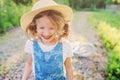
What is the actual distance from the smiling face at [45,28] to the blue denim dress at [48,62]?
0.12 meters

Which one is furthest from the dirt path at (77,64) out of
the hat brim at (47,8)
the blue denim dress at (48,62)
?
the hat brim at (47,8)

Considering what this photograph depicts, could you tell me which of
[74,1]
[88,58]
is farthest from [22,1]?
[88,58]

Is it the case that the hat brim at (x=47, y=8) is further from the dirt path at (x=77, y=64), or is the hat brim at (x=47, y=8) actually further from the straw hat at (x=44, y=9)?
the dirt path at (x=77, y=64)

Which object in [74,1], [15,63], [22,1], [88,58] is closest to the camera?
[15,63]

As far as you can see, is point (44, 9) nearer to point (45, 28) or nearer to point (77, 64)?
point (45, 28)

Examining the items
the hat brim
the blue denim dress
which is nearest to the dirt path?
the blue denim dress

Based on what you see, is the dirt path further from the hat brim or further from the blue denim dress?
the hat brim

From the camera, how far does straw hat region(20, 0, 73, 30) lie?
2866 millimetres

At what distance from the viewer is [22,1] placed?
17750mm

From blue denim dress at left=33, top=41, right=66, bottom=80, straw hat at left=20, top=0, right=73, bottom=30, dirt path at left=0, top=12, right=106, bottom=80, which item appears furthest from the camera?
dirt path at left=0, top=12, right=106, bottom=80

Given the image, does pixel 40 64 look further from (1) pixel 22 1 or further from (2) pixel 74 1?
(2) pixel 74 1

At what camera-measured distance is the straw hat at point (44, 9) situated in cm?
287

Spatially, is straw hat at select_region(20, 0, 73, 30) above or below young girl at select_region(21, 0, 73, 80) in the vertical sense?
above

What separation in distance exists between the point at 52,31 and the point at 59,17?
14cm
